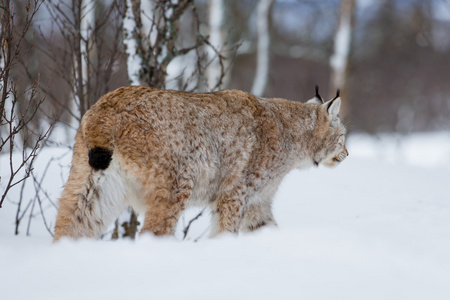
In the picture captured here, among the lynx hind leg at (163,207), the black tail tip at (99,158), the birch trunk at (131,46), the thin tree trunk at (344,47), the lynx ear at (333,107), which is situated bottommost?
the lynx hind leg at (163,207)

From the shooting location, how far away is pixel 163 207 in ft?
12.5

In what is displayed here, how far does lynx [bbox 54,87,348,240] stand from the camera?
373 centimetres

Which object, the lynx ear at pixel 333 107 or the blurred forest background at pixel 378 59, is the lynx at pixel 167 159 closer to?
the lynx ear at pixel 333 107

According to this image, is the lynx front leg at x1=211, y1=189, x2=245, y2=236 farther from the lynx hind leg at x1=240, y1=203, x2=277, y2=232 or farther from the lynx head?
the lynx head

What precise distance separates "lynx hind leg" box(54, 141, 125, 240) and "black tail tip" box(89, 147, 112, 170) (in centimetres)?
17

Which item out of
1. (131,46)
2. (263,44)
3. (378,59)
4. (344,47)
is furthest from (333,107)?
(378,59)

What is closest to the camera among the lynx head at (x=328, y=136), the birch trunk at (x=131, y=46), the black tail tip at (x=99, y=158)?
the black tail tip at (x=99, y=158)

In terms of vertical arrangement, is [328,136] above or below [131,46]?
below

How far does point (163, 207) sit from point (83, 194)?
1.84ft

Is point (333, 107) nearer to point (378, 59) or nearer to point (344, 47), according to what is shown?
point (344, 47)

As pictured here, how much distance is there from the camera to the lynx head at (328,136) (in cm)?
536

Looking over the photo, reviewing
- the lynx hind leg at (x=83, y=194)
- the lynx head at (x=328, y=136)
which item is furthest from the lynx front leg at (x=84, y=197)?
the lynx head at (x=328, y=136)

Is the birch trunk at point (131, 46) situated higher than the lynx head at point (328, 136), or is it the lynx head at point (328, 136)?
the birch trunk at point (131, 46)

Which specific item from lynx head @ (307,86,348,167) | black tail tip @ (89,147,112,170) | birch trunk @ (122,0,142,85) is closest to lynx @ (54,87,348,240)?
black tail tip @ (89,147,112,170)
